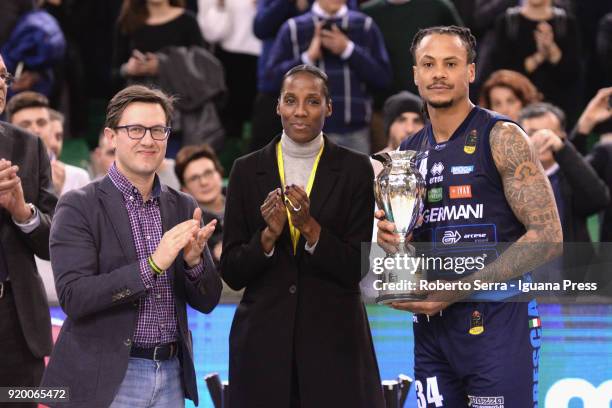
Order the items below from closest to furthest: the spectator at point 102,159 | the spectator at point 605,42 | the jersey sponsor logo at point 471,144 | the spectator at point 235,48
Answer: the jersey sponsor logo at point 471,144 → the spectator at point 102,159 → the spectator at point 605,42 → the spectator at point 235,48

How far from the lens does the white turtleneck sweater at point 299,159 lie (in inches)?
188

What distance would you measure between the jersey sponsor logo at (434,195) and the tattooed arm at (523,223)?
0.25m

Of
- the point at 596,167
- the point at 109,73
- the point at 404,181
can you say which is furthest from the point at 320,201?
the point at 109,73

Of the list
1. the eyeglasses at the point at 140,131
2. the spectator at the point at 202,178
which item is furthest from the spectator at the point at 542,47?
the eyeglasses at the point at 140,131

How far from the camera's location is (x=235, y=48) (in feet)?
29.8

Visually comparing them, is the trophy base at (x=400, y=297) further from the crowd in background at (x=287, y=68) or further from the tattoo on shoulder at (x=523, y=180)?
the crowd in background at (x=287, y=68)

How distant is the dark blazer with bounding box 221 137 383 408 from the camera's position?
4625mm

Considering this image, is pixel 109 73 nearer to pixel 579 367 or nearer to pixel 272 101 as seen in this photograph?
pixel 272 101

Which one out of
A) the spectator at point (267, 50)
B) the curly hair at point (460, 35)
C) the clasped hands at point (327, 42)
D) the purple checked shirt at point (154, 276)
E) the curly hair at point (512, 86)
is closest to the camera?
the purple checked shirt at point (154, 276)

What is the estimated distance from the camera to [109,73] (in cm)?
1010

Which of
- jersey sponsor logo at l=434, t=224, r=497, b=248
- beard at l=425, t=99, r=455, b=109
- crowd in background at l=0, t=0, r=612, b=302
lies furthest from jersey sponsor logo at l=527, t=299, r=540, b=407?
crowd in background at l=0, t=0, r=612, b=302

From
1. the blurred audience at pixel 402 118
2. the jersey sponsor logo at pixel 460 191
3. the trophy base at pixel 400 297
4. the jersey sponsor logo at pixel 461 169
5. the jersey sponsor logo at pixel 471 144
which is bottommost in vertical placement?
the trophy base at pixel 400 297

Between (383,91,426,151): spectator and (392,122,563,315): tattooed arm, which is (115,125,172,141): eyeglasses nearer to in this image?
(392,122,563,315): tattooed arm

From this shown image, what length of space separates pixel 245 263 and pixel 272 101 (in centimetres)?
374
